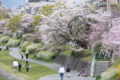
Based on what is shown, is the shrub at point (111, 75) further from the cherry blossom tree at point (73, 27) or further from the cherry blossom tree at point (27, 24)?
the cherry blossom tree at point (27, 24)

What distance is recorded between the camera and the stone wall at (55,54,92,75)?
38.9m

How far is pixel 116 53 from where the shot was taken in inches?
1238

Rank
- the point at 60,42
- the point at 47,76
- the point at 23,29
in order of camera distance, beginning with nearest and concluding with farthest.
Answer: the point at 47,76
the point at 60,42
the point at 23,29

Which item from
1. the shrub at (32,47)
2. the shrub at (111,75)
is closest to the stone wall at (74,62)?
the shrub at (111,75)

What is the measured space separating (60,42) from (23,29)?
4315 centimetres

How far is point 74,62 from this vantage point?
45031 mm

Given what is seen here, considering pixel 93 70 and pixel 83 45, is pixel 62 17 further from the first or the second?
pixel 93 70

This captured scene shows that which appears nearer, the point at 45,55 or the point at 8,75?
the point at 8,75

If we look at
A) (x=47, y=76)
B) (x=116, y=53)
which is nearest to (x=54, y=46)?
(x=47, y=76)

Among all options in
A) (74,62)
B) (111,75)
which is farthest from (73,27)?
(111,75)

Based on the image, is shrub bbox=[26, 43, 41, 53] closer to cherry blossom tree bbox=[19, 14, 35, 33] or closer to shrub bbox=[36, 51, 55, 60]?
shrub bbox=[36, 51, 55, 60]

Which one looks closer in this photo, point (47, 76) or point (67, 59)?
point (47, 76)

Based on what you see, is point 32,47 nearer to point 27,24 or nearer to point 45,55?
point 45,55

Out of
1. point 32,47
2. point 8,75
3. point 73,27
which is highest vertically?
point 73,27
